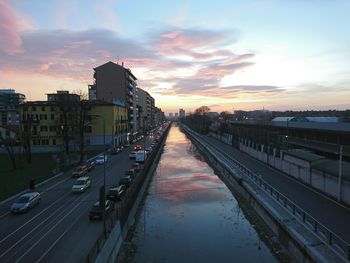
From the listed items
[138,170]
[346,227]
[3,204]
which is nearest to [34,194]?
[3,204]

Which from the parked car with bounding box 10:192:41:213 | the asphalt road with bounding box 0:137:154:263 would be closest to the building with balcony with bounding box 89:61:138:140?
the asphalt road with bounding box 0:137:154:263

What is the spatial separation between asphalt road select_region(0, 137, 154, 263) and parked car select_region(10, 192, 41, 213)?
37cm

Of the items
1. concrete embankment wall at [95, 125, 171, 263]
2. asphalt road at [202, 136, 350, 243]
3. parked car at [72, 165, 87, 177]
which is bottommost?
concrete embankment wall at [95, 125, 171, 263]

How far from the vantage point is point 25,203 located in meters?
25.7

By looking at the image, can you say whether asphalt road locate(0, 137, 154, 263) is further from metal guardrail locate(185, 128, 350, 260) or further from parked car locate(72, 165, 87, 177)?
metal guardrail locate(185, 128, 350, 260)

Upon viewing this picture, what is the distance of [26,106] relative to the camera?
2751 inches

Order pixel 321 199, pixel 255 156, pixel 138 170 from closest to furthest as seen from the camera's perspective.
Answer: pixel 321 199 → pixel 138 170 → pixel 255 156

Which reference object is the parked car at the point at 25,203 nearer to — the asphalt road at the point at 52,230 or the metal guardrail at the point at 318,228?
the asphalt road at the point at 52,230

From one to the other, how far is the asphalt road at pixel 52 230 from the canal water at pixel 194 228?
11.1 ft

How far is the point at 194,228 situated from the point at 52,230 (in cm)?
1002

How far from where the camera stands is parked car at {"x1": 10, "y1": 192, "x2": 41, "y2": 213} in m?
25.1

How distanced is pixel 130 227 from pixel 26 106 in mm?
53899

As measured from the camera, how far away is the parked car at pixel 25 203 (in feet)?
82.3

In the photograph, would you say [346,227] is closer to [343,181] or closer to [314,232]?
[314,232]
